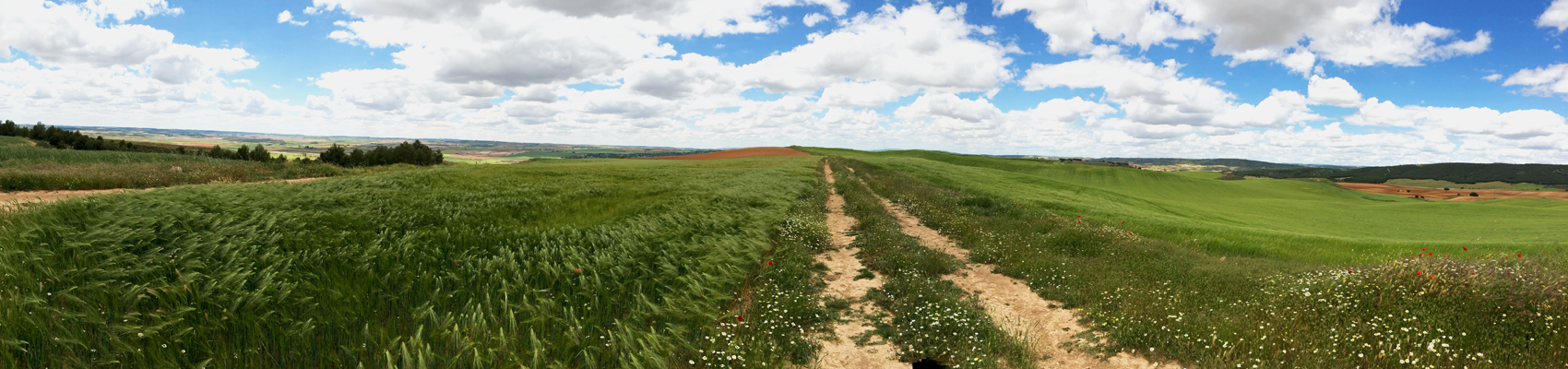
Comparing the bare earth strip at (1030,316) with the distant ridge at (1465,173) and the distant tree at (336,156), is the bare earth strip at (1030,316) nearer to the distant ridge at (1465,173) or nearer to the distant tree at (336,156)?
the distant tree at (336,156)

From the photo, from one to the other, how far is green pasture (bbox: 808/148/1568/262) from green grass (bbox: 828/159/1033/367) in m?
10.5

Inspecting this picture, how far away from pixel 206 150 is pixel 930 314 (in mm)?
63574

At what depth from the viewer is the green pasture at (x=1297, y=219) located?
54.9 ft

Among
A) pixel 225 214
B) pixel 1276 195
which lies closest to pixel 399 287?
pixel 225 214

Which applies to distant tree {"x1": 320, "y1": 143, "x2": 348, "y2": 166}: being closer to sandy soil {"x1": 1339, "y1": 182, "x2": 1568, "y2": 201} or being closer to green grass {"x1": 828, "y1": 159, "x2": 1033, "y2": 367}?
green grass {"x1": 828, "y1": 159, "x2": 1033, "y2": 367}

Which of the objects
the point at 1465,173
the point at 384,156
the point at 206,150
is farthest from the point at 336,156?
the point at 1465,173

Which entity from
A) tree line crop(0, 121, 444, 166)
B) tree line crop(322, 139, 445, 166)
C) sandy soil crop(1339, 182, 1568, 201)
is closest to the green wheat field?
tree line crop(0, 121, 444, 166)

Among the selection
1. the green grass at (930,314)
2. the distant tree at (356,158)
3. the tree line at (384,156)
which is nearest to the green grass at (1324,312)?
the green grass at (930,314)

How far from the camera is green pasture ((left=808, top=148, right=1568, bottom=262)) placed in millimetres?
16734

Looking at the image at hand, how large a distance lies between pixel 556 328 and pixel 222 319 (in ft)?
10.2

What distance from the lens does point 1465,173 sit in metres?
167

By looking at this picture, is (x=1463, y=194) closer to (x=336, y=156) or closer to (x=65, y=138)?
(x=336, y=156)

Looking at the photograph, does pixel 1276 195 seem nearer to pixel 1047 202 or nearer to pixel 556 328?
pixel 1047 202

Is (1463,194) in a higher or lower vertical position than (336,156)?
lower
